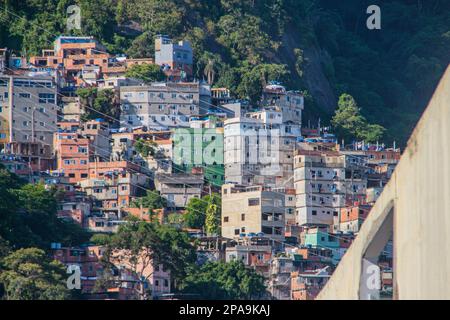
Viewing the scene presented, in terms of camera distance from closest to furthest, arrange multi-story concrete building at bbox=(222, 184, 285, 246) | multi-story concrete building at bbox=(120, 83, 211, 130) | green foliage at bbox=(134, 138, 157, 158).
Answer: multi-story concrete building at bbox=(222, 184, 285, 246) < green foliage at bbox=(134, 138, 157, 158) < multi-story concrete building at bbox=(120, 83, 211, 130)

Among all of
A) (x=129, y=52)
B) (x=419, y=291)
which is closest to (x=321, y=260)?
(x=129, y=52)

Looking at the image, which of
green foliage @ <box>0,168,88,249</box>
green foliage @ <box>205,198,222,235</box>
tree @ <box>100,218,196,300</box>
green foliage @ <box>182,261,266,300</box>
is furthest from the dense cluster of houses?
green foliage @ <box>182,261,266,300</box>

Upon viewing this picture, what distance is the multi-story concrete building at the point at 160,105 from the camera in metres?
85.9

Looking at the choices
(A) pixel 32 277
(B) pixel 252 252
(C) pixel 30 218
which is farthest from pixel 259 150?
(A) pixel 32 277

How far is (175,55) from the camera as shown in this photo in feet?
299

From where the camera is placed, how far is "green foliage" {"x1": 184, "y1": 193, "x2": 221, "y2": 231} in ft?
250

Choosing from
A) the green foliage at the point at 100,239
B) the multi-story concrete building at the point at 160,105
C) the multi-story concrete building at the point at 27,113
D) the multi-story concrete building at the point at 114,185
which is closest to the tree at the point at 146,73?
the multi-story concrete building at the point at 160,105

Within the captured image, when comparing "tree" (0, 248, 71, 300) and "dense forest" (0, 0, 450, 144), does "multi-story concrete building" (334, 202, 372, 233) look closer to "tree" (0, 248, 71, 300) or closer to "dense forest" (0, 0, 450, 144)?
"dense forest" (0, 0, 450, 144)

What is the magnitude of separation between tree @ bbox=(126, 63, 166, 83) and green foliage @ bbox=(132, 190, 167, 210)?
11678mm

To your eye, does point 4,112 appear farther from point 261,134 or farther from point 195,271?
point 195,271

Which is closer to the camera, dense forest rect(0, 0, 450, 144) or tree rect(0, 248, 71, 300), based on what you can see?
tree rect(0, 248, 71, 300)

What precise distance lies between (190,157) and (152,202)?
5.99m

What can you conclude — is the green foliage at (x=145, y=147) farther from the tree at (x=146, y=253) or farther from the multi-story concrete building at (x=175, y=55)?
the tree at (x=146, y=253)
